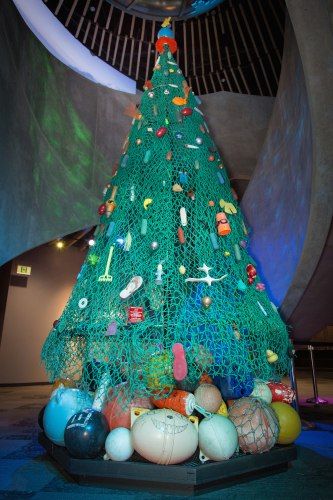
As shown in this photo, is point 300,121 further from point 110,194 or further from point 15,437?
point 15,437

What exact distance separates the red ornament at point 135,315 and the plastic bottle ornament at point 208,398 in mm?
719

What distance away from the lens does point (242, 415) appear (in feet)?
8.64

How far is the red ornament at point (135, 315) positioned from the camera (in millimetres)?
2742

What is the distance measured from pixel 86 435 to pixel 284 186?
3960 mm

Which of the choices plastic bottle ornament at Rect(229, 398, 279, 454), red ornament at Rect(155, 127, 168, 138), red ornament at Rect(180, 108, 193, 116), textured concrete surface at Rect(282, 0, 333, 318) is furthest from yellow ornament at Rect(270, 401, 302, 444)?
red ornament at Rect(180, 108, 193, 116)

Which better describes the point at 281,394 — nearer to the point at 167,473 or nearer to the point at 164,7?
the point at 167,473

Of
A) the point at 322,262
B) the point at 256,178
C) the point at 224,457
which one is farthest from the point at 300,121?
the point at 224,457

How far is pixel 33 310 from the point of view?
881 cm

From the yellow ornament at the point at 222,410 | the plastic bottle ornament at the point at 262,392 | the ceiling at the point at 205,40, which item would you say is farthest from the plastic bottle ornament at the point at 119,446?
the ceiling at the point at 205,40

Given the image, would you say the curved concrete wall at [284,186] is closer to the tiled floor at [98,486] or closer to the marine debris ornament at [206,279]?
the marine debris ornament at [206,279]

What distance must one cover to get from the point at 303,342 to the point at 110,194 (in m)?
3.27

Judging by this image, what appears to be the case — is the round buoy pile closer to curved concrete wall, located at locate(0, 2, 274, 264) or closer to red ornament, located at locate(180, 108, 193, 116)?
red ornament, located at locate(180, 108, 193, 116)

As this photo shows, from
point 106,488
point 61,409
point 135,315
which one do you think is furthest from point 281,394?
point 61,409

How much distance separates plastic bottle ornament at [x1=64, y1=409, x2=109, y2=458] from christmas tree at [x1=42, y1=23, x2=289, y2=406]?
1.11ft
